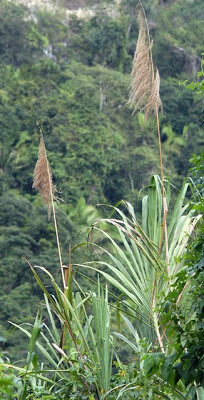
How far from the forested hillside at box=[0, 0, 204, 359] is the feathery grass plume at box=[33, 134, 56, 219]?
12571 millimetres

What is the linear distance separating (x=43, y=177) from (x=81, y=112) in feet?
60.7

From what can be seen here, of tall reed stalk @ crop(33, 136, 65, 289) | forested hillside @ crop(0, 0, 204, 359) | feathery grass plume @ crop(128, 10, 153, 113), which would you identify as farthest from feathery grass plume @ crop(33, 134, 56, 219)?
forested hillside @ crop(0, 0, 204, 359)

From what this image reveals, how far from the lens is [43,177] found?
2400 millimetres

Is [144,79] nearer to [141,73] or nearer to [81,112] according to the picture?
[141,73]

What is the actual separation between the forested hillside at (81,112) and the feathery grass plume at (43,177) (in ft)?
41.2

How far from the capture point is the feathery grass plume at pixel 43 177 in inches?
93.8

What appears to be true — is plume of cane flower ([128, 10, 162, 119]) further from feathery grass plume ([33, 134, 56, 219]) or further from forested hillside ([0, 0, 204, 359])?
forested hillside ([0, 0, 204, 359])

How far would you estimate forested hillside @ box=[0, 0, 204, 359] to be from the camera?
58.6ft

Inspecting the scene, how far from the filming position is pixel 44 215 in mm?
16297

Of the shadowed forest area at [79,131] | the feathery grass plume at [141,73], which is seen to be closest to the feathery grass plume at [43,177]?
the feathery grass plume at [141,73]

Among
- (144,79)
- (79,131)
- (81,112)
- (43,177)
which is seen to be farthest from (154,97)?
(81,112)

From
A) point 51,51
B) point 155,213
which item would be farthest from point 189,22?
point 155,213

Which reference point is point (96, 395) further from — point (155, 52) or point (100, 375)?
point (155, 52)

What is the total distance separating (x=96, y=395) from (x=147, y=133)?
62.1 feet
